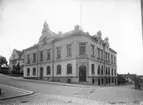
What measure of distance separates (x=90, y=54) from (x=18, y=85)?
260 centimetres

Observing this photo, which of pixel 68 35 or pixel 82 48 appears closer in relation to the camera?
pixel 68 35

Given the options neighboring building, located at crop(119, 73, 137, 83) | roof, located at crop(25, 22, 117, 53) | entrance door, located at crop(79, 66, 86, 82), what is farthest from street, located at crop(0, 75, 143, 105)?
roof, located at crop(25, 22, 117, 53)

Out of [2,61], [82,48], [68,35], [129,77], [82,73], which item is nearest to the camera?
[2,61]

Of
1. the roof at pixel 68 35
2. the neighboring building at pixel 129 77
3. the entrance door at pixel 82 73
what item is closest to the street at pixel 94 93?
the neighboring building at pixel 129 77

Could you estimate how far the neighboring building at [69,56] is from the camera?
11.2ft

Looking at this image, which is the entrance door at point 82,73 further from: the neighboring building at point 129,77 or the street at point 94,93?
the neighboring building at point 129,77

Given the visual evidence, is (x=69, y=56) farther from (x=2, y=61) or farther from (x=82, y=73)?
(x=2, y=61)

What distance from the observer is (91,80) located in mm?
3939

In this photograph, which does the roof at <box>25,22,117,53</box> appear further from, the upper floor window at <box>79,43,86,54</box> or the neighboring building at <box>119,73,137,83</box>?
the neighboring building at <box>119,73,137,83</box>

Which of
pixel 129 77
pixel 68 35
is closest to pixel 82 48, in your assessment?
pixel 68 35

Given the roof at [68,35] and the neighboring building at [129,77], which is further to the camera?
the neighboring building at [129,77]

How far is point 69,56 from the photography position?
13.2 feet

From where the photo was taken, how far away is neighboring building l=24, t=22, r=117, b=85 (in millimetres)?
3424

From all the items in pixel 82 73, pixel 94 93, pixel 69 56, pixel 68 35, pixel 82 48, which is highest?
pixel 68 35
